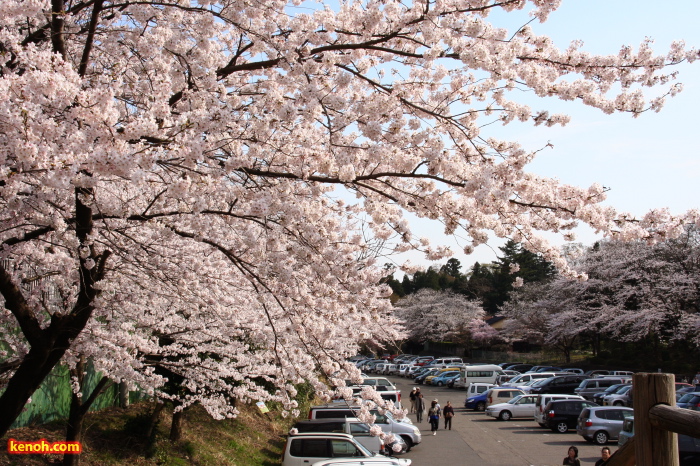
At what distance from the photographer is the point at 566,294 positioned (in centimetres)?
4228

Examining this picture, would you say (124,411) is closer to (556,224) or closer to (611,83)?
(556,224)

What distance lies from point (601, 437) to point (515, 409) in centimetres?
640

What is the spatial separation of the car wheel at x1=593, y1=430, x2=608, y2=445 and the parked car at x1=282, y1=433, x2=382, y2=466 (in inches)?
376

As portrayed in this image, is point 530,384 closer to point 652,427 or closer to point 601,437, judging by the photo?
point 601,437

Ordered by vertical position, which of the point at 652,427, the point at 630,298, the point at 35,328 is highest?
the point at 630,298

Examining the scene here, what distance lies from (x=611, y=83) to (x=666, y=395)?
333 cm

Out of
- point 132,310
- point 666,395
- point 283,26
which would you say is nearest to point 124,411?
point 132,310

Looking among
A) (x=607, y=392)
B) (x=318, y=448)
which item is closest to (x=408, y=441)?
(x=318, y=448)

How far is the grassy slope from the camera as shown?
967 centimetres

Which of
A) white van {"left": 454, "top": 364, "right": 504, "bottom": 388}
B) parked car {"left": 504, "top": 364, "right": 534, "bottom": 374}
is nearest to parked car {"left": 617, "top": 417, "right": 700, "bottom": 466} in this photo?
white van {"left": 454, "top": 364, "right": 504, "bottom": 388}

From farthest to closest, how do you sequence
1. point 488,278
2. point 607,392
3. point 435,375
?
point 488,278 → point 435,375 → point 607,392

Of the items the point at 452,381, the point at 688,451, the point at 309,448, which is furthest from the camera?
the point at 452,381

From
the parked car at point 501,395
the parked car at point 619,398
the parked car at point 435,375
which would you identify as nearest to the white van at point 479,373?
the parked car at point 435,375

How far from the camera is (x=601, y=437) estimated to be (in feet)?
59.1
